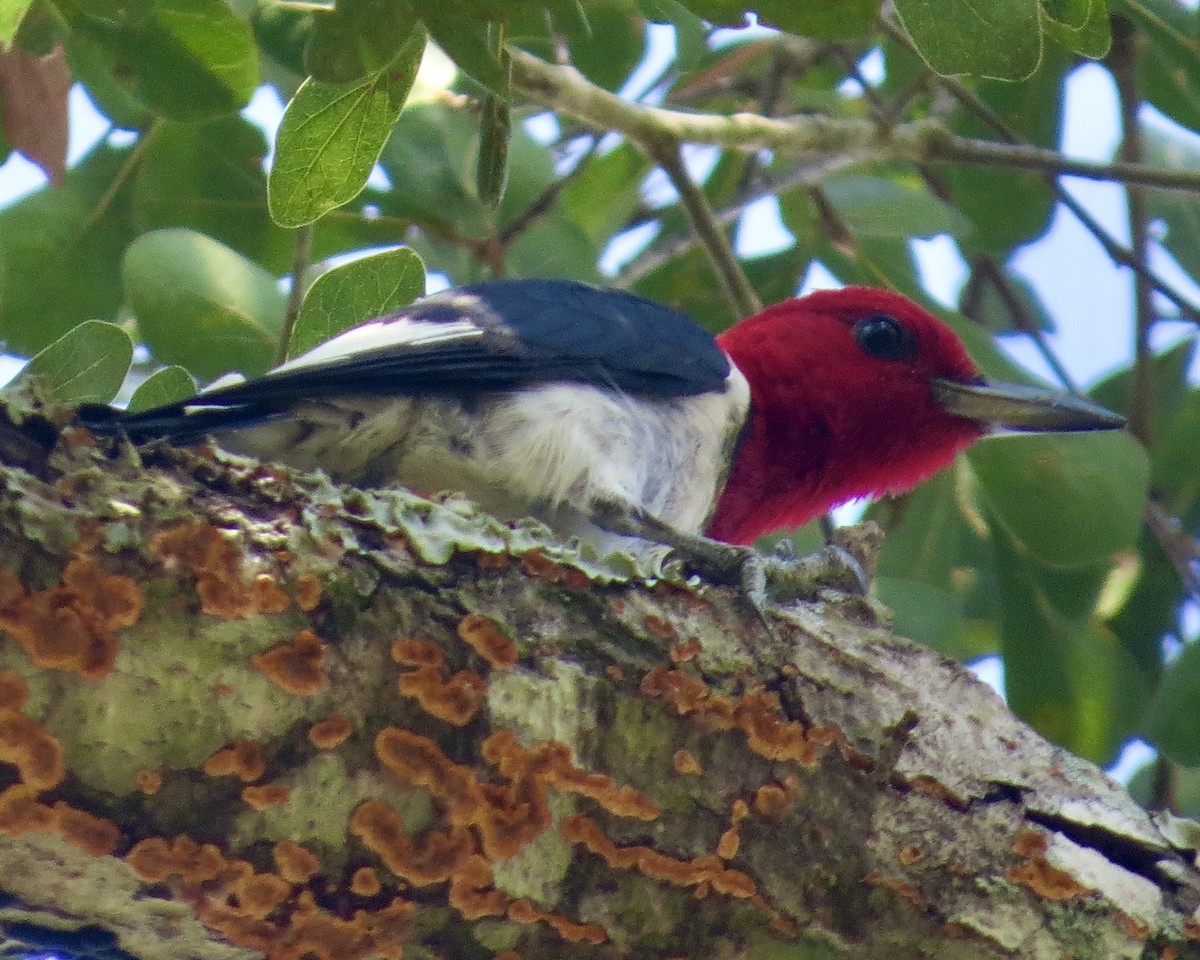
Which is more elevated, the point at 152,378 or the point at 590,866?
the point at 152,378

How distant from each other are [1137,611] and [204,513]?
280 centimetres

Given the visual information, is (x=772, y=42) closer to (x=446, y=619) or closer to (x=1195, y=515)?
(x=1195, y=515)

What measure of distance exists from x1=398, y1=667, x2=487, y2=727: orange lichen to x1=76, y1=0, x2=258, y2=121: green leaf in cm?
130

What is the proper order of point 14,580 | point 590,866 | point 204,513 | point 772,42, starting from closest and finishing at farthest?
1. point 14,580
2. point 204,513
3. point 590,866
4. point 772,42

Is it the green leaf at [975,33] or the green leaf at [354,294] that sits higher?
the green leaf at [975,33]

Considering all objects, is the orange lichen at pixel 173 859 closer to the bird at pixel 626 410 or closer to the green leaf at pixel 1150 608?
the bird at pixel 626 410

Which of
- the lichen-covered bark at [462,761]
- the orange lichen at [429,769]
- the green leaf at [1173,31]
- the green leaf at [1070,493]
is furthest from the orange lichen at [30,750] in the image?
the green leaf at [1173,31]

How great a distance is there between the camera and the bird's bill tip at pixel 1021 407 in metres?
3.33

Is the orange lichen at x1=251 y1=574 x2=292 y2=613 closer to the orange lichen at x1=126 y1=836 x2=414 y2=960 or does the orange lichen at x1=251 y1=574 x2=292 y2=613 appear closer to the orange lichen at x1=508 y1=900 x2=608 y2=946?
the orange lichen at x1=126 y1=836 x2=414 y2=960

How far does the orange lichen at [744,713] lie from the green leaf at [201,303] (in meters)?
1.37

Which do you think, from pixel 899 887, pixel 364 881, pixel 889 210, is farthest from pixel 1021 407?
pixel 364 881

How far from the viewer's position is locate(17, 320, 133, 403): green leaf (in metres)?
2.36

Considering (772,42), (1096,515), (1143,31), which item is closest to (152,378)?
(1096,515)

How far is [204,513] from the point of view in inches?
72.2
